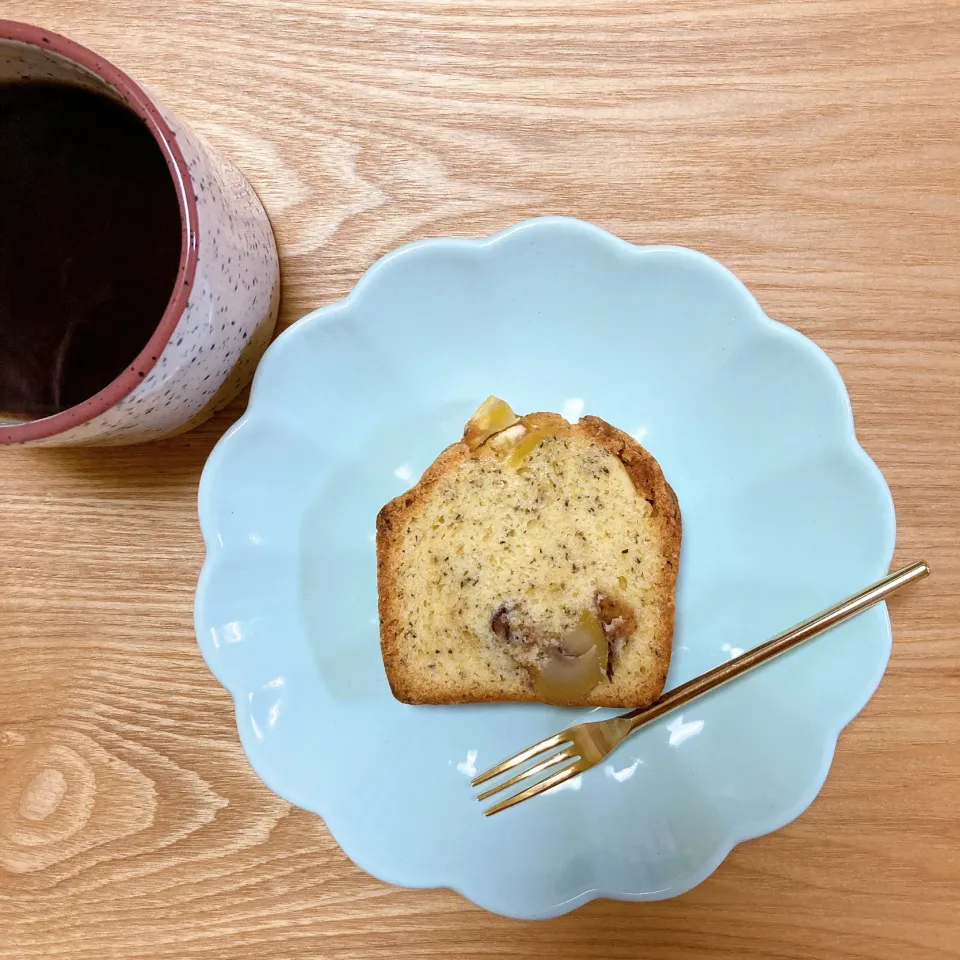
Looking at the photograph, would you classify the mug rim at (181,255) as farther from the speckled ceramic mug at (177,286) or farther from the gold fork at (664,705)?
the gold fork at (664,705)

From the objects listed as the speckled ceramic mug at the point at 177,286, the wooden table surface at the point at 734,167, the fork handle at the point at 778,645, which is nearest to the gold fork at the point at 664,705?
the fork handle at the point at 778,645

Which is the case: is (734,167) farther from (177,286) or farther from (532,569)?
(177,286)

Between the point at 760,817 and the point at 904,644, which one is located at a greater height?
the point at 904,644

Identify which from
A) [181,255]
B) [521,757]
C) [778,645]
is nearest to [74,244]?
[181,255]

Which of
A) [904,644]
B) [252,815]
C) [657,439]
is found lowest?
[252,815]

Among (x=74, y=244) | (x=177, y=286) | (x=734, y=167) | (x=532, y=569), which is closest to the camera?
(x=177, y=286)

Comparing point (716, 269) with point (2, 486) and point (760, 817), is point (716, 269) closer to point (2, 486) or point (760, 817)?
point (760, 817)

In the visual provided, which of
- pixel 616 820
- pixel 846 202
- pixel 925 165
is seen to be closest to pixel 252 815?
pixel 616 820
